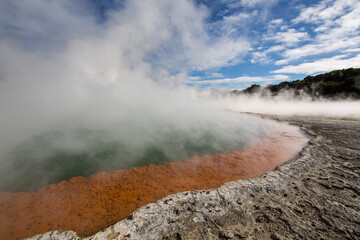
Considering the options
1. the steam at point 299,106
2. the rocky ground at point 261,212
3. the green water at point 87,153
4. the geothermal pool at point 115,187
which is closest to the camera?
the rocky ground at point 261,212

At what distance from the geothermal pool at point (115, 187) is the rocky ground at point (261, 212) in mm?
465

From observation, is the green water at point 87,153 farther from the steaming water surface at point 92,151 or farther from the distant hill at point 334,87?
the distant hill at point 334,87

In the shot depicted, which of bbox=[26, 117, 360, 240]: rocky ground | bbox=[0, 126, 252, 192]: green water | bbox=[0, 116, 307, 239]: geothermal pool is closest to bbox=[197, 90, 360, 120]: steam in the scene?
bbox=[0, 126, 252, 192]: green water

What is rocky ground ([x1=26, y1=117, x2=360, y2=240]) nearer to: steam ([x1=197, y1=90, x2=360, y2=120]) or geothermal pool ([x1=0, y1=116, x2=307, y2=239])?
geothermal pool ([x1=0, y1=116, x2=307, y2=239])

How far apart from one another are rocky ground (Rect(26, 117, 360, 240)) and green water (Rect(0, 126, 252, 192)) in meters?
2.34

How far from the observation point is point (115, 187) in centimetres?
350

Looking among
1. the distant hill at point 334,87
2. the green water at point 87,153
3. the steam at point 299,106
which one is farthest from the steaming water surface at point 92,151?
Answer: the distant hill at point 334,87

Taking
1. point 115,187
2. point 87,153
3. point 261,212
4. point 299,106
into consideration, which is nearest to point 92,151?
point 87,153

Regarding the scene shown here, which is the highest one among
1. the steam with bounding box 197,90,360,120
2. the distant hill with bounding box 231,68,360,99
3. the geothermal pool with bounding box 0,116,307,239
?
the distant hill with bounding box 231,68,360,99

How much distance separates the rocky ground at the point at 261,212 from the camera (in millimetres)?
2012

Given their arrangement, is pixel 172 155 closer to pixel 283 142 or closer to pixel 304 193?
pixel 304 193

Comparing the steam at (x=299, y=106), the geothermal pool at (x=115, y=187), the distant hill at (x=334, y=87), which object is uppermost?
the distant hill at (x=334, y=87)

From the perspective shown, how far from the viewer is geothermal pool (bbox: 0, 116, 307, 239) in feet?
8.32

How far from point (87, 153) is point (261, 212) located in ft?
17.7
